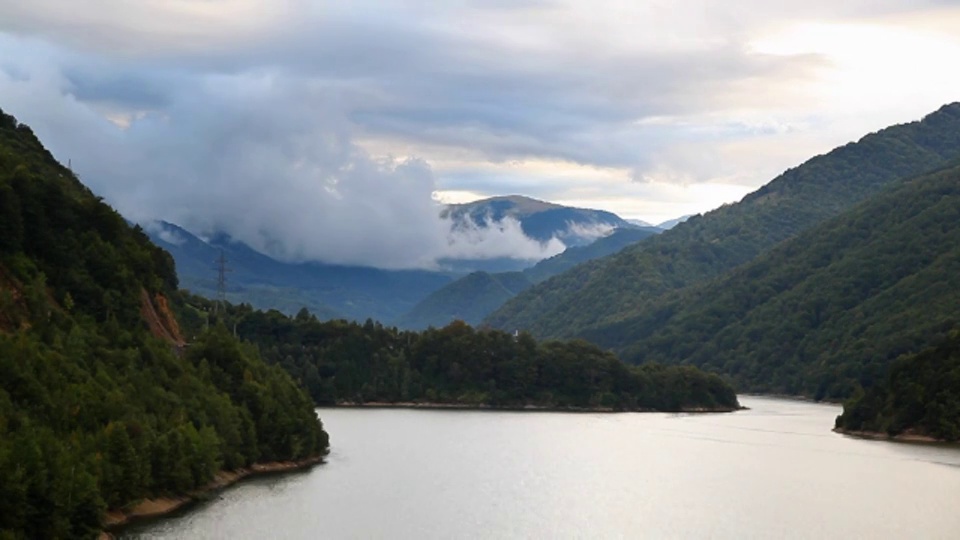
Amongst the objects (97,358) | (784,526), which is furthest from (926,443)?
(97,358)

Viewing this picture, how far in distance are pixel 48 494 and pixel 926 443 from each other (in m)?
131

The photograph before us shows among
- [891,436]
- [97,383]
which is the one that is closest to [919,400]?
[891,436]

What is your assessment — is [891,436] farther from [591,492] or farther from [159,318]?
[159,318]

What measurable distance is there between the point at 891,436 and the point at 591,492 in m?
79.6

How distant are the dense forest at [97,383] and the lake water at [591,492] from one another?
4.19m

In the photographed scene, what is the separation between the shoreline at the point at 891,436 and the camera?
17025cm

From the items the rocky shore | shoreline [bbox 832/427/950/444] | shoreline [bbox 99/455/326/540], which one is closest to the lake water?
shoreline [bbox 99/455/326/540]

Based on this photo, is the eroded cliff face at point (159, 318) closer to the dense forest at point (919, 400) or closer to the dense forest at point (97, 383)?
Result: the dense forest at point (97, 383)

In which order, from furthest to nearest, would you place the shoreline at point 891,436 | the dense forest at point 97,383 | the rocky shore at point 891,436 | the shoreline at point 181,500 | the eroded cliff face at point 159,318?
the rocky shore at point 891,436, the shoreline at point 891,436, the eroded cliff face at point 159,318, the shoreline at point 181,500, the dense forest at point 97,383

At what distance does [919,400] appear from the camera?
17375 cm

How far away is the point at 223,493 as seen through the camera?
323 feet

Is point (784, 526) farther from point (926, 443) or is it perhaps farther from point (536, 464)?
point (926, 443)

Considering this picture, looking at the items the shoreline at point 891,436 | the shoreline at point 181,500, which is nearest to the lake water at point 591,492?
the shoreline at point 181,500

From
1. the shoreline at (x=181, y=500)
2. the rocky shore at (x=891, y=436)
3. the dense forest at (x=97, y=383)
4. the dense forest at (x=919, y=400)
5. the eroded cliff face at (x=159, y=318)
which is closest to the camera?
the dense forest at (x=97, y=383)
